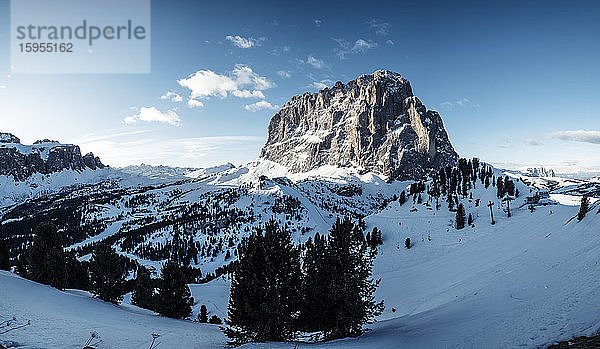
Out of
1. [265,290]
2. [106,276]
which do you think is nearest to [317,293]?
[265,290]

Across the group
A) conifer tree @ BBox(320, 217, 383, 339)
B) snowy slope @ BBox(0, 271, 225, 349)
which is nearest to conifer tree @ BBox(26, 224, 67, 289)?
snowy slope @ BBox(0, 271, 225, 349)

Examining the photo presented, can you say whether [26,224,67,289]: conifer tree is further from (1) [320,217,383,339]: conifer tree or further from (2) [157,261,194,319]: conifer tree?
(1) [320,217,383,339]: conifer tree

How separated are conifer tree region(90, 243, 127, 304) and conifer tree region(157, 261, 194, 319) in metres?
7.39

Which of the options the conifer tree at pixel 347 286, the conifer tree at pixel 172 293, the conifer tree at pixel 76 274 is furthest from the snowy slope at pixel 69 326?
the conifer tree at pixel 76 274

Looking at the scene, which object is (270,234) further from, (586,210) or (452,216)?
(452,216)

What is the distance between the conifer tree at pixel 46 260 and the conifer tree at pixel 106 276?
619 centimetres

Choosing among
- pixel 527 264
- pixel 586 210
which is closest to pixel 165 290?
pixel 527 264

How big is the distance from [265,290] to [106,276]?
113 ft

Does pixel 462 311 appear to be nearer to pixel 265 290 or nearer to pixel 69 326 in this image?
pixel 265 290

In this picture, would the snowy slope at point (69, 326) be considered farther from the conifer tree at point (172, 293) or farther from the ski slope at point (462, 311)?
the conifer tree at point (172, 293)

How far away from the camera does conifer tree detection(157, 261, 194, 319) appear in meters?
39.5

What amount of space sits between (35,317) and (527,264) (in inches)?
1816

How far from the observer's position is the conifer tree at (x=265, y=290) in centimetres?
2019

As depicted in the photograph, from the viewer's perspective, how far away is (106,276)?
4131 centimetres
